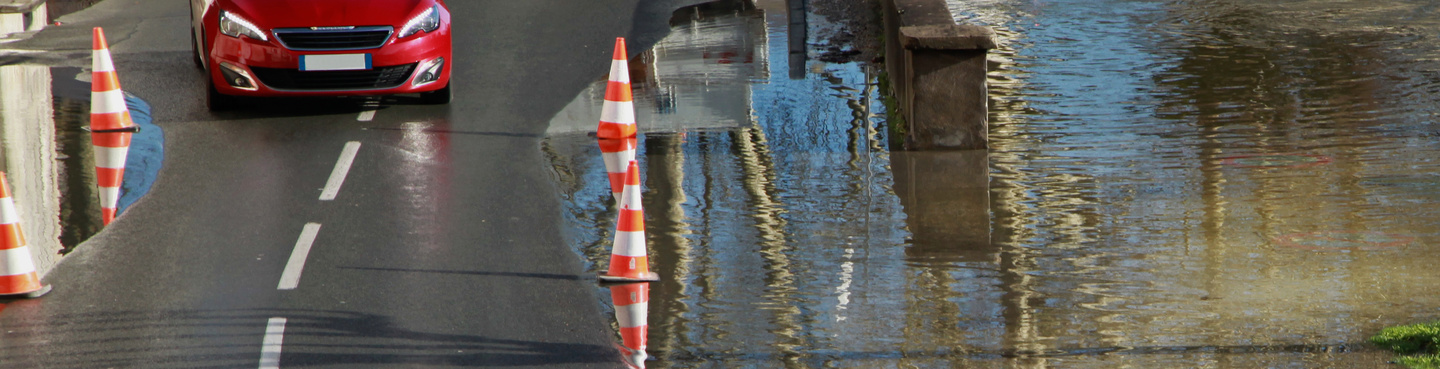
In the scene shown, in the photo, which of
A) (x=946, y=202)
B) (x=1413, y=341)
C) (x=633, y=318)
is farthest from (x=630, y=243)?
(x=1413, y=341)

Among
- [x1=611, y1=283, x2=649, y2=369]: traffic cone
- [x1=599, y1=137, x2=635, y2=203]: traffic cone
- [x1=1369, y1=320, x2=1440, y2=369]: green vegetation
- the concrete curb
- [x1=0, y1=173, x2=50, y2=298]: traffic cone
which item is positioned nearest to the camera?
[x1=1369, y1=320, x2=1440, y2=369]: green vegetation

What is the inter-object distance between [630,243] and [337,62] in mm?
4628

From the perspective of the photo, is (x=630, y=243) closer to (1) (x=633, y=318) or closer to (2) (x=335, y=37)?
(1) (x=633, y=318)

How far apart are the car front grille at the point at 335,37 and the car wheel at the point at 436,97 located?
0.67 meters

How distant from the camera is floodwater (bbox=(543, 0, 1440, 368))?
541 cm

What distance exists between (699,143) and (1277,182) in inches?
137

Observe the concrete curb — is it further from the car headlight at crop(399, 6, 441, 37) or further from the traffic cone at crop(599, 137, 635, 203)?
the traffic cone at crop(599, 137, 635, 203)

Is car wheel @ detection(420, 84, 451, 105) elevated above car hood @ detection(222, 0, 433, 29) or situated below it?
below

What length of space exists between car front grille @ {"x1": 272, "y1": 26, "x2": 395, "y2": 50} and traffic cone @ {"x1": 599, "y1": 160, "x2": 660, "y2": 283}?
4492mm

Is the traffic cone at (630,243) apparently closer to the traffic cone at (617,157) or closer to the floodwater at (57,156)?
the traffic cone at (617,157)

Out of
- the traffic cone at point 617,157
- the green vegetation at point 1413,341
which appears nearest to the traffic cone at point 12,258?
the traffic cone at point 617,157

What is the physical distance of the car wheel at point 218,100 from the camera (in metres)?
10.2

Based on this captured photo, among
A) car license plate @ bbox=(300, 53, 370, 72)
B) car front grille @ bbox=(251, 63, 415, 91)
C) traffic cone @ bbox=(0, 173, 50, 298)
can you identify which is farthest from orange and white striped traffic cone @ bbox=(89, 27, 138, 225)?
traffic cone @ bbox=(0, 173, 50, 298)

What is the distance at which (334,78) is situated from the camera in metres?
10.0
